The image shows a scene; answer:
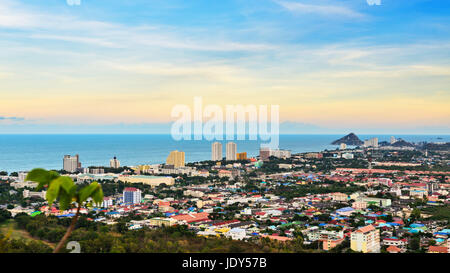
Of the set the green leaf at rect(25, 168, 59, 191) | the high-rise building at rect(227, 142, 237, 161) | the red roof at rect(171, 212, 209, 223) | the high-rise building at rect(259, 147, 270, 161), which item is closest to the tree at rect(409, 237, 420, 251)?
the red roof at rect(171, 212, 209, 223)

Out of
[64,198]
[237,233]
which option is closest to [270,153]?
[237,233]

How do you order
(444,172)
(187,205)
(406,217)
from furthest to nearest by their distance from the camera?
(444,172) < (187,205) < (406,217)

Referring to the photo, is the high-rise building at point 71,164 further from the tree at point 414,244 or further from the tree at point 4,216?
the tree at point 414,244

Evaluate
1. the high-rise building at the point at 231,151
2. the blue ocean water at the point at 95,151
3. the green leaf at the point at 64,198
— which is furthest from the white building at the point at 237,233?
the high-rise building at the point at 231,151

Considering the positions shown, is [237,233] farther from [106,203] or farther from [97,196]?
[97,196]

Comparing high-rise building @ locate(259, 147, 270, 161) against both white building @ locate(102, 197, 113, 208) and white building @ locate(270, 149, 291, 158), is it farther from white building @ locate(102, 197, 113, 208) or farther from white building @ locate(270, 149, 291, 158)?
white building @ locate(102, 197, 113, 208)
